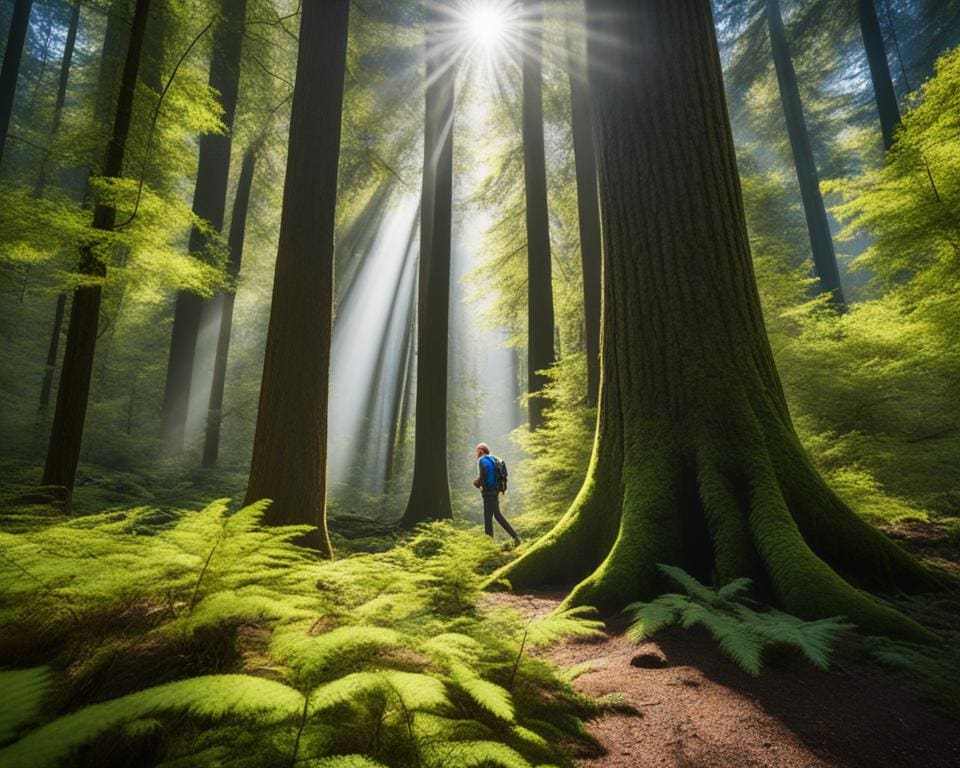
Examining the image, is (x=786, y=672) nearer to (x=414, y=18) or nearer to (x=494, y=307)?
(x=494, y=307)

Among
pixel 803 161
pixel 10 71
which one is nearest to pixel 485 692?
pixel 10 71

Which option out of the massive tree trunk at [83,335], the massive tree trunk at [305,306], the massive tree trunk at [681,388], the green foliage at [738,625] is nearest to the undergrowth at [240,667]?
the green foliage at [738,625]

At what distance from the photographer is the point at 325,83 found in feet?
19.2

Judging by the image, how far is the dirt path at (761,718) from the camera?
1593 mm

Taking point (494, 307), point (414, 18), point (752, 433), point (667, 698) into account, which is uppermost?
point (414, 18)

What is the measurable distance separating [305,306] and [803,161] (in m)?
22.0

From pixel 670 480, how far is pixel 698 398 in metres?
0.69

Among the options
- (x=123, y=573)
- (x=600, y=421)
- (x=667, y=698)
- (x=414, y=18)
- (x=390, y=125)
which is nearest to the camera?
(x=123, y=573)

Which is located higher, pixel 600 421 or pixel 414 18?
pixel 414 18

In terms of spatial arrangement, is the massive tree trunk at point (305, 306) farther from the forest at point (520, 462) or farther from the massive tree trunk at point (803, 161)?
the massive tree trunk at point (803, 161)

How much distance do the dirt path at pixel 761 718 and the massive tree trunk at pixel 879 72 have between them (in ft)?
62.8

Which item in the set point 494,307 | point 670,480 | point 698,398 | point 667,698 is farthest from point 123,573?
point 494,307

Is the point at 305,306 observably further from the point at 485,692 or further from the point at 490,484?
the point at 485,692

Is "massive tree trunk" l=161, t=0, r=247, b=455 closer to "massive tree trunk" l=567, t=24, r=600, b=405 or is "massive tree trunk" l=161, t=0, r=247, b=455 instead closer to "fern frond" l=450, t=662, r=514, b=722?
"massive tree trunk" l=567, t=24, r=600, b=405
